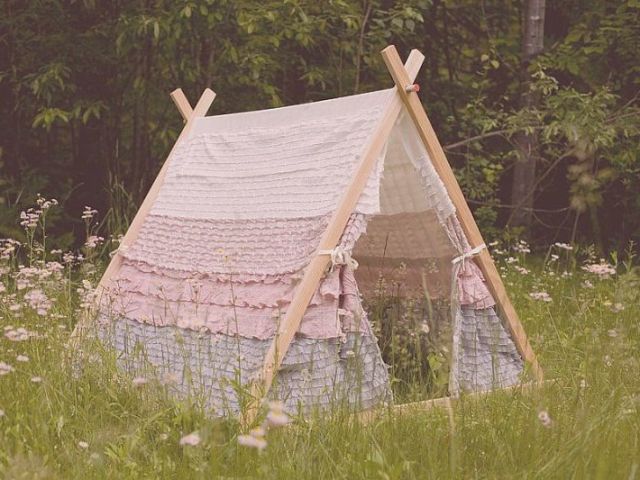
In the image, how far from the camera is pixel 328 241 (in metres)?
3.21

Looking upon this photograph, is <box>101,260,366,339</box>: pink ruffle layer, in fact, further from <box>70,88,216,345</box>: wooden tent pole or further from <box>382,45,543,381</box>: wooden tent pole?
<box>382,45,543,381</box>: wooden tent pole

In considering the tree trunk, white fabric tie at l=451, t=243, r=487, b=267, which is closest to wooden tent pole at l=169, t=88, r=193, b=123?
white fabric tie at l=451, t=243, r=487, b=267

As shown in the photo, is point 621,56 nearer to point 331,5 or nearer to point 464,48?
point 464,48

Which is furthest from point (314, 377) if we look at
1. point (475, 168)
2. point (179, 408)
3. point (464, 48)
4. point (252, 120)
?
point (464, 48)

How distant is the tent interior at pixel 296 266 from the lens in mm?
3156

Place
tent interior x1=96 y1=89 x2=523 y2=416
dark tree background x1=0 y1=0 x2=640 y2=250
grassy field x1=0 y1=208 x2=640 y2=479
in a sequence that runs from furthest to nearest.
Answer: dark tree background x1=0 y1=0 x2=640 y2=250 → tent interior x1=96 y1=89 x2=523 y2=416 → grassy field x1=0 y1=208 x2=640 y2=479

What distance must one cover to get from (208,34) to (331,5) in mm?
925

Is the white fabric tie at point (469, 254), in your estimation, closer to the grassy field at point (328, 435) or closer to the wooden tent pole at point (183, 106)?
the grassy field at point (328, 435)

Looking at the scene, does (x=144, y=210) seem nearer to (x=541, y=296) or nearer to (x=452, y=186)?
(x=452, y=186)

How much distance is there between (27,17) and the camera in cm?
714

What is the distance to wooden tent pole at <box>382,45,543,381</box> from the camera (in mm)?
3479

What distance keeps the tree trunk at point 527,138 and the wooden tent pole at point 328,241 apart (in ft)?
10.4

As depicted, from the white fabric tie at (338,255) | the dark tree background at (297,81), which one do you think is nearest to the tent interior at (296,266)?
the white fabric tie at (338,255)

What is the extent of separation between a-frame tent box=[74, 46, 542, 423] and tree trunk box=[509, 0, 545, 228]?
8.77ft
